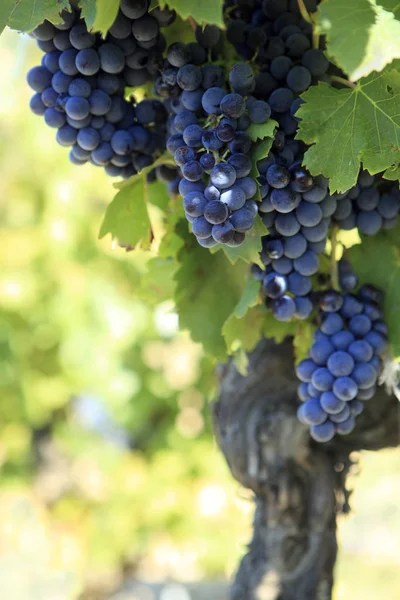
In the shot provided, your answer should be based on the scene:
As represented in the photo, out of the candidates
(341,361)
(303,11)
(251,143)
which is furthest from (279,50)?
(341,361)

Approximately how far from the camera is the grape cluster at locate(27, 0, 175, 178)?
2.50 feet

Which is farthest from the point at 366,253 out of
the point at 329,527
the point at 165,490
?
the point at 165,490

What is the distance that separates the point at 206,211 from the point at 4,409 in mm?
4357

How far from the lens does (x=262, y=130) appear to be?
0.69 metres

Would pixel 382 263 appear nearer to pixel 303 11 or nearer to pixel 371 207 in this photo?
pixel 371 207

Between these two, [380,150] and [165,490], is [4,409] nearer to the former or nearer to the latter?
[165,490]

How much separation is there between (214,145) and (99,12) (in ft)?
0.54

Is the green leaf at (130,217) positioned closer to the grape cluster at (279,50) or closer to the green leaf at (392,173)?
the grape cluster at (279,50)

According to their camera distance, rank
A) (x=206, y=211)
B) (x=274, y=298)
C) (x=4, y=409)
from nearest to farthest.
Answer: (x=206, y=211) → (x=274, y=298) → (x=4, y=409)

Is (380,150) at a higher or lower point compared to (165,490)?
higher

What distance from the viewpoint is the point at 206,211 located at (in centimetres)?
65

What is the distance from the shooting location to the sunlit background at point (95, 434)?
4.14m

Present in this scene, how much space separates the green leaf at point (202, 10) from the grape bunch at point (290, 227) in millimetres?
162

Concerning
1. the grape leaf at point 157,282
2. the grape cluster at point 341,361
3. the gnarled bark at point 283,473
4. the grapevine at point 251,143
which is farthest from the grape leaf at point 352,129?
the gnarled bark at point 283,473
